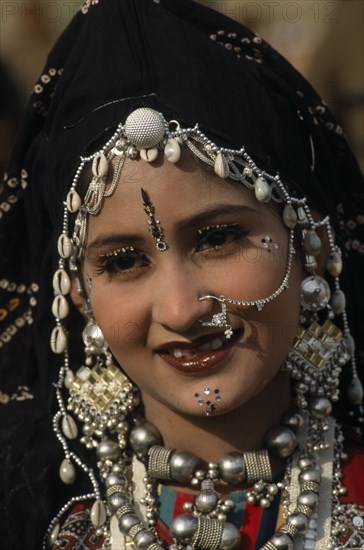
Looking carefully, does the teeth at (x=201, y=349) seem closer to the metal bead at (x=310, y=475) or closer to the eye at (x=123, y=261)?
the eye at (x=123, y=261)

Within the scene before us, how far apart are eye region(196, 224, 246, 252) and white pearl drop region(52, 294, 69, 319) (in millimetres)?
519

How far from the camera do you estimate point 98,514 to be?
8.87ft

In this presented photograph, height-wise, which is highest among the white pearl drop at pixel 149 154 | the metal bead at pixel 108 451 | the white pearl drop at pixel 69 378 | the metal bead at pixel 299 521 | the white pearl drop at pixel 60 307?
the white pearl drop at pixel 149 154

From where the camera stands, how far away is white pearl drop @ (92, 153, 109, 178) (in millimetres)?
2500

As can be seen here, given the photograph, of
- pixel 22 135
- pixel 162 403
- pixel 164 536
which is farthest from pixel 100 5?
pixel 164 536

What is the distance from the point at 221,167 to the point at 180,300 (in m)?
0.37

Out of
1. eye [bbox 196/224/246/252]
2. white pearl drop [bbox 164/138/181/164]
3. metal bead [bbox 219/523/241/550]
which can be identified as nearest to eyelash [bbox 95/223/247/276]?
eye [bbox 196/224/246/252]

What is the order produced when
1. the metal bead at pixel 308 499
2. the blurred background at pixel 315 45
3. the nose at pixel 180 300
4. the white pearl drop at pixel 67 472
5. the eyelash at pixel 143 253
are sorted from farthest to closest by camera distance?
1. the blurred background at pixel 315 45
2. the white pearl drop at pixel 67 472
3. the metal bead at pixel 308 499
4. the eyelash at pixel 143 253
5. the nose at pixel 180 300

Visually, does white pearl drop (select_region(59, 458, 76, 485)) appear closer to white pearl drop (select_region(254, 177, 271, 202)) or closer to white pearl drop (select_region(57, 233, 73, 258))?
white pearl drop (select_region(57, 233, 73, 258))

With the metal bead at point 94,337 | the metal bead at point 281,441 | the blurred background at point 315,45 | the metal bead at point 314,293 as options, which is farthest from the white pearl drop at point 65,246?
the blurred background at point 315,45

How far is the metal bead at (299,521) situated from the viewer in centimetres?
255

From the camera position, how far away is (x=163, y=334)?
251 centimetres

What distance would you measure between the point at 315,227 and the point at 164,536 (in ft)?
3.29

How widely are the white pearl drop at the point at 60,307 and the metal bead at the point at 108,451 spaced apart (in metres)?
Result: 0.41
